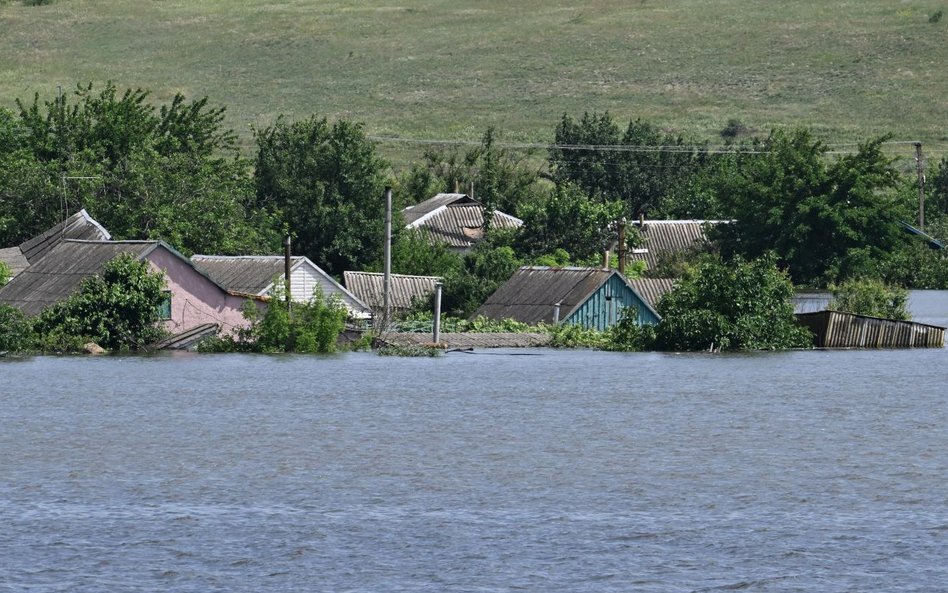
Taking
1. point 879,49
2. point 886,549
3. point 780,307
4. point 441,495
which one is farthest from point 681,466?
point 879,49

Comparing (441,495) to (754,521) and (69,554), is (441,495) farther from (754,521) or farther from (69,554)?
(69,554)

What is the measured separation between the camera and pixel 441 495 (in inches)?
917

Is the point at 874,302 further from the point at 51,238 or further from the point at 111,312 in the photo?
the point at 51,238

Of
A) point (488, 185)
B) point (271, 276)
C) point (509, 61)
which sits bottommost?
point (271, 276)

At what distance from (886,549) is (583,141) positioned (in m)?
84.7

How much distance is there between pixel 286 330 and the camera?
4728 centimetres

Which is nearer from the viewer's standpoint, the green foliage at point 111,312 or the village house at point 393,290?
the green foliage at point 111,312

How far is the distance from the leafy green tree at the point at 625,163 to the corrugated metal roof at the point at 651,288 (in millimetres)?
39941

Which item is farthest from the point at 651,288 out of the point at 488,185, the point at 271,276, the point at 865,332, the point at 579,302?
the point at 488,185

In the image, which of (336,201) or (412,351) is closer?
(412,351)

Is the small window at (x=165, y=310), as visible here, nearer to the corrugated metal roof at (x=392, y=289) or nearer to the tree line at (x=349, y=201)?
the tree line at (x=349, y=201)

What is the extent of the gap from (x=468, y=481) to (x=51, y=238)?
112 feet

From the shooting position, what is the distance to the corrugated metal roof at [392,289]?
195 ft

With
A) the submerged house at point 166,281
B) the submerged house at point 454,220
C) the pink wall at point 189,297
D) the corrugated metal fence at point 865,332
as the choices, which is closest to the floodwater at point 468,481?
the submerged house at point 166,281
